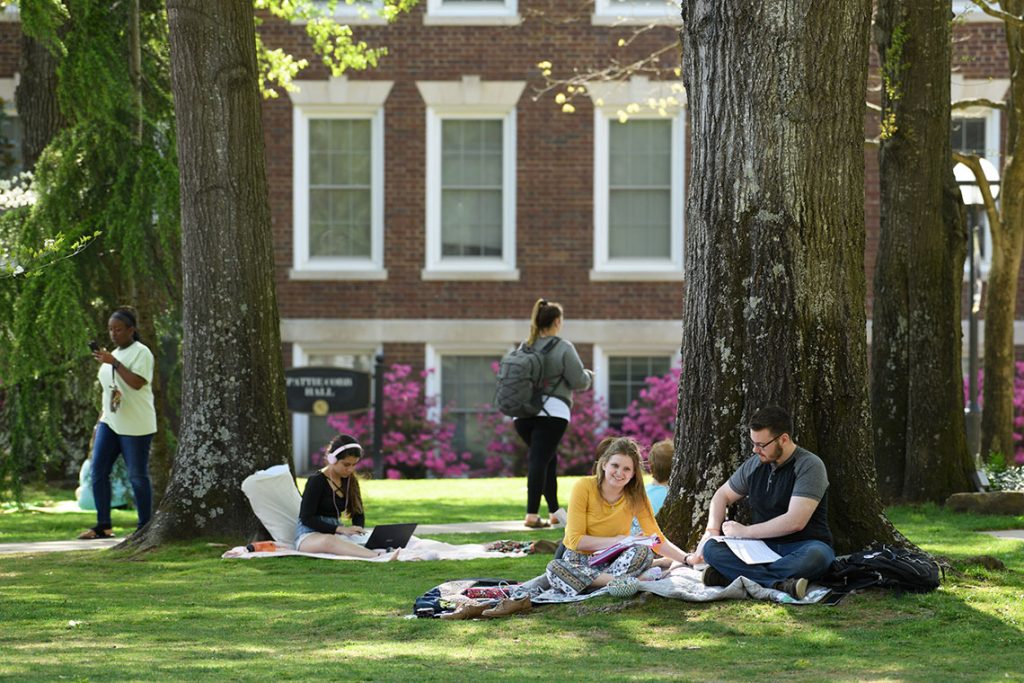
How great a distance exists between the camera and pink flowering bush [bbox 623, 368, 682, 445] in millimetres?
24203

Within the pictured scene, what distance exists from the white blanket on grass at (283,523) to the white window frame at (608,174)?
12.4m

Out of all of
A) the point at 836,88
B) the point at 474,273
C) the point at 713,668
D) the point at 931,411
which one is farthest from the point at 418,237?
the point at 713,668

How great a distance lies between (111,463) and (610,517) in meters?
5.54

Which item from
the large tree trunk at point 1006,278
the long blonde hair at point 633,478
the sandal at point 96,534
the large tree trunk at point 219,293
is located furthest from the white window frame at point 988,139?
the long blonde hair at point 633,478

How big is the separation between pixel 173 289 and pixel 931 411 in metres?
6.58

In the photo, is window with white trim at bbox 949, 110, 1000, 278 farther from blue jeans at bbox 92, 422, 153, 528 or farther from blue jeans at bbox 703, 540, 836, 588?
blue jeans at bbox 703, 540, 836, 588

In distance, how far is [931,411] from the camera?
14828mm

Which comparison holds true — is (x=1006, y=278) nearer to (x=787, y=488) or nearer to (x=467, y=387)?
(x=467, y=387)

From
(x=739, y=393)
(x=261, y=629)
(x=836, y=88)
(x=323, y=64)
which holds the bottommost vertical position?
(x=261, y=629)

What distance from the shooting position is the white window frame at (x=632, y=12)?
80.5 feet

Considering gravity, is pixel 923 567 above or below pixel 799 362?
below

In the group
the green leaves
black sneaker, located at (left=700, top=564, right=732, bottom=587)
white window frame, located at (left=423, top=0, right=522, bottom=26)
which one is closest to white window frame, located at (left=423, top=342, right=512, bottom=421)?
the green leaves

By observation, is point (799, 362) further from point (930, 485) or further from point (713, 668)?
point (930, 485)

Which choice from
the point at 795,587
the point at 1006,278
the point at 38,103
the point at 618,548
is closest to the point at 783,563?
the point at 795,587
